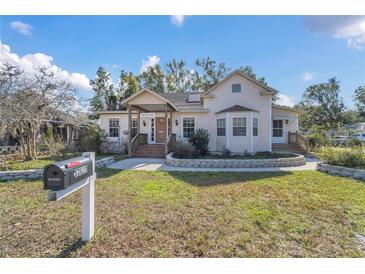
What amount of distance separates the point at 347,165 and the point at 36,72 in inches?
632

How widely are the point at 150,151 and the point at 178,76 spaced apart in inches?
1082

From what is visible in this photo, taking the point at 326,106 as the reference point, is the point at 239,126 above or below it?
below

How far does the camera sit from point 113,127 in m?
17.8

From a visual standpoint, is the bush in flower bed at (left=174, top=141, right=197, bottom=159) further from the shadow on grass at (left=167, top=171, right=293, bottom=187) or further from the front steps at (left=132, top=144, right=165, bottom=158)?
the shadow on grass at (left=167, top=171, right=293, bottom=187)

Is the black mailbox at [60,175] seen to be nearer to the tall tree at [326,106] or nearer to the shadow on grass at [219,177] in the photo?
the shadow on grass at [219,177]

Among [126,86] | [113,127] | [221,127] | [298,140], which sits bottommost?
[298,140]

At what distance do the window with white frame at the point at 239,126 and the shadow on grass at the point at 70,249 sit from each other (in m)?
12.5

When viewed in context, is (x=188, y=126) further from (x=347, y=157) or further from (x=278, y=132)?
(x=347, y=157)

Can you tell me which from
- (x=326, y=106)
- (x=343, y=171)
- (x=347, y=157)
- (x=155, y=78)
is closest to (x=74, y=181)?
(x=343, y=171)

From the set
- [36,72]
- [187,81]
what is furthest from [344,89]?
[36,72]

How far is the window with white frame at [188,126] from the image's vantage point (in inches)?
653

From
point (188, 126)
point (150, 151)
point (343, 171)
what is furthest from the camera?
point (188, 126)

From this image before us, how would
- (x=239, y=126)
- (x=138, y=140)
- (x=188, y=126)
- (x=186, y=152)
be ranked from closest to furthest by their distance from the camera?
(x=186, y=152)
(x=239, y=126)
(x=138, y=140)
(x=188, y=126)

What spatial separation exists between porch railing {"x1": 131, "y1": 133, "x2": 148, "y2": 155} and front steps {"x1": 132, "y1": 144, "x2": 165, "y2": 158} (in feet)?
0.83
